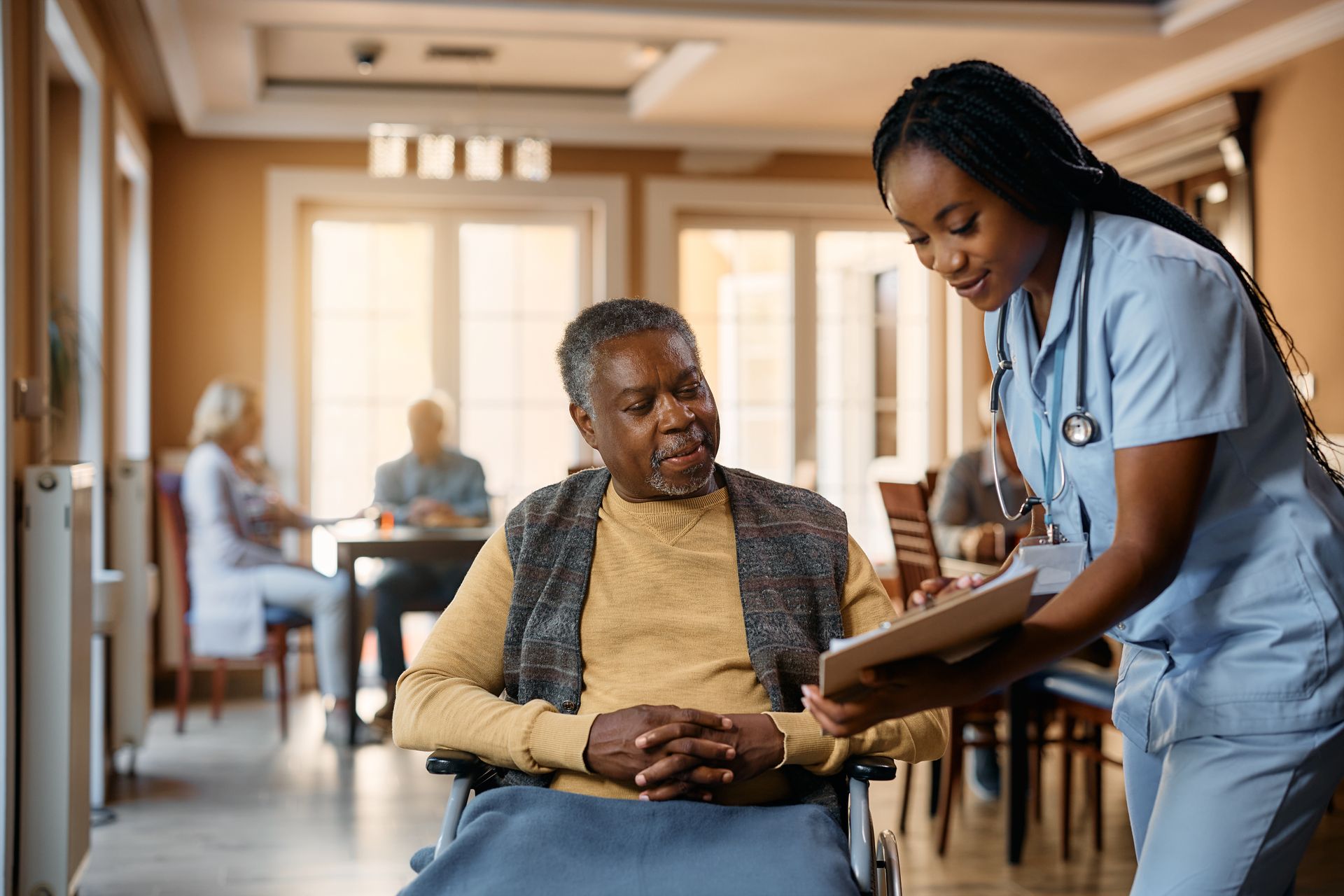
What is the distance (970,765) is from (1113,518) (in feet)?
10.2

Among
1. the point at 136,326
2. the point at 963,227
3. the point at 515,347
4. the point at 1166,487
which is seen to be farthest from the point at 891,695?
the point at 515,347

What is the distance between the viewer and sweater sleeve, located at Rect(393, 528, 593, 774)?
66.7 inches

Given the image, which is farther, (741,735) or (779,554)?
(779,554)

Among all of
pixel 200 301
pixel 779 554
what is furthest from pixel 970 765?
pixel 200 301

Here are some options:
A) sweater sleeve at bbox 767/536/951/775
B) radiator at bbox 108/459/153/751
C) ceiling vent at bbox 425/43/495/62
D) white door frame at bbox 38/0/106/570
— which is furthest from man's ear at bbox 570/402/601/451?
ceiling vent at bbox 425/43/495/62

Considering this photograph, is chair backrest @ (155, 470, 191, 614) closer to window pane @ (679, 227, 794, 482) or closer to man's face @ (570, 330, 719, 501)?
window pane @ (679, 227, 794, 482)

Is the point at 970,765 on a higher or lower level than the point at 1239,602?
lower

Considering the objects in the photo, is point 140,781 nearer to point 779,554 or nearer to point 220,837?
point 220,837

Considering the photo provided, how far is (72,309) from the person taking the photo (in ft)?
12.9

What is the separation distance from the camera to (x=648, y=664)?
5.93 feet

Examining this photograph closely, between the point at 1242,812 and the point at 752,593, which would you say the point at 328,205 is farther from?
the point at 1242,812

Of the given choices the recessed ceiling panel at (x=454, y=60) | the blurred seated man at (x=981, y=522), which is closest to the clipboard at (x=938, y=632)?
Answer: the blurred seated man at (x=981, y=522)

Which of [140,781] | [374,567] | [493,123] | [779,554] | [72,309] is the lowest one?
[140,781]

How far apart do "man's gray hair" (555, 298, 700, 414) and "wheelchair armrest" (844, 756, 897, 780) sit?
631 millimetres
